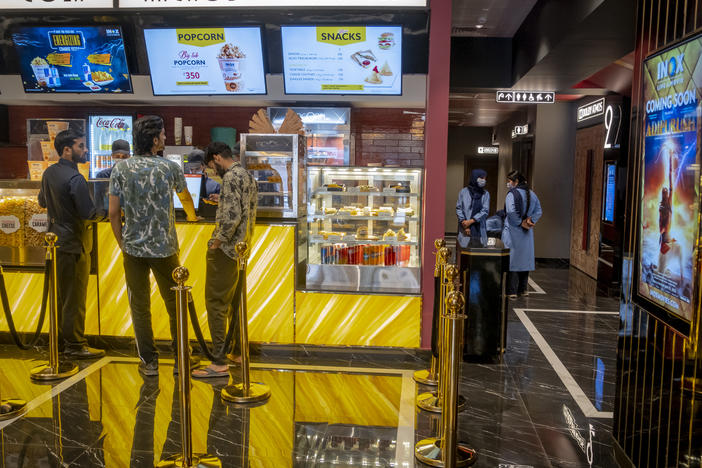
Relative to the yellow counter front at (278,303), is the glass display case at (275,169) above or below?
above

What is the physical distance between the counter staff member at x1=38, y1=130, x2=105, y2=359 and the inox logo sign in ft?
14.7

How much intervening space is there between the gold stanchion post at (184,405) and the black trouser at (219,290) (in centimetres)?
136

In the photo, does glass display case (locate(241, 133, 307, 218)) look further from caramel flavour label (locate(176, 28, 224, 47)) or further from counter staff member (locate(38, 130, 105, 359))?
counter staff member (locate(38, 130, 105, 359))

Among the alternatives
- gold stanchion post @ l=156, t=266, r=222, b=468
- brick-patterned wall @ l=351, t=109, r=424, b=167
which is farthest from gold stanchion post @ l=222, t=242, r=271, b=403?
brick-patterned wall @ l=351, t=109, r=424, b=167

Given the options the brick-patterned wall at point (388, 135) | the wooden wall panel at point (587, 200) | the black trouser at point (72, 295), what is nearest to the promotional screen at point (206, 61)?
the brick-patterned wall at point (388, 135)

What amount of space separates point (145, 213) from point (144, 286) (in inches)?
23.9

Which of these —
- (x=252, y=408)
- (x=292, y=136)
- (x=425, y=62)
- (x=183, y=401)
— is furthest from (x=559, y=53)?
(x=183, y=401)

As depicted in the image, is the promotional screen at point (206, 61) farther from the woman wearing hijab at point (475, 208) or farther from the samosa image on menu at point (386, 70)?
the woman wearing hijab at point (475, 208)

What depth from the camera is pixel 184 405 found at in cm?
343

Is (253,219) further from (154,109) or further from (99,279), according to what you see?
(154,109)

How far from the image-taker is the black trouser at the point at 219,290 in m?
4.98

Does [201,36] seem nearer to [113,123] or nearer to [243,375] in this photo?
[113,123]

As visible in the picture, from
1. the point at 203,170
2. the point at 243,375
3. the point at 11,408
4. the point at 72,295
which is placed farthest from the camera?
the point at 203,170

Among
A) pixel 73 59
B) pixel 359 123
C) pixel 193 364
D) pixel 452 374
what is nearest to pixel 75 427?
pixel 193 364
